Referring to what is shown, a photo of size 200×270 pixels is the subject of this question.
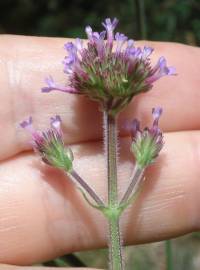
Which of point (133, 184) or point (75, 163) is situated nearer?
point (133, 184)

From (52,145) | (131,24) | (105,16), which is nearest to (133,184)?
(52,145)

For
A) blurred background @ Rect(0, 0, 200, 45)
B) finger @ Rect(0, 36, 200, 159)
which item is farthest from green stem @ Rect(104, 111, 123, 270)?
blurred background @ Rect(0, 0, 200, 45)

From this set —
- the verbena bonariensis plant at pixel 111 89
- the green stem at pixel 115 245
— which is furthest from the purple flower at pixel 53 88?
the green stem at pixel 115 245

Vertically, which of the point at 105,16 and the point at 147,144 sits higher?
the point at 105,16

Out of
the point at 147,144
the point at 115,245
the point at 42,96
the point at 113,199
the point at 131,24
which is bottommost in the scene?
the point at 115,245

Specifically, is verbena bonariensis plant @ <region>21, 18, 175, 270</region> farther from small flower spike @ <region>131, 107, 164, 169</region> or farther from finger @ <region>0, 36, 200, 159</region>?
finger @ <region>0, 36, 200, 159</region>

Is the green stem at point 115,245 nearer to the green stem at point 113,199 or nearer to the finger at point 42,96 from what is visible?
the green stem at point 113,199

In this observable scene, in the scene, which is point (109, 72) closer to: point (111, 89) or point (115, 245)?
point (111, 89)
